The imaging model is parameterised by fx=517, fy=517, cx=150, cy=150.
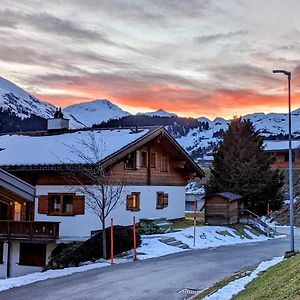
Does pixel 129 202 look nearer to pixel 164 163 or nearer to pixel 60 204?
pixel 60 204

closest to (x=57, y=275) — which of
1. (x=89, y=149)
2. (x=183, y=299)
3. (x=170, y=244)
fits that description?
(x=183, y=299)

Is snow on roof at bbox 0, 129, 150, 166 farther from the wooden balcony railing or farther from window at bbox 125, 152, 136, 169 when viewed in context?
the wooden balcony railing

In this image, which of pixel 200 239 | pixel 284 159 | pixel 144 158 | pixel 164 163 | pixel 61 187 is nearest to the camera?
Result: pixel 200 239

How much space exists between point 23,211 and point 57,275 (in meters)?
12.2

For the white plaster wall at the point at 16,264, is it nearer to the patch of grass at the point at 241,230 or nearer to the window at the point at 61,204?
the window at the point at 61,204

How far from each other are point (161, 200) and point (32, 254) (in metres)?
9.19

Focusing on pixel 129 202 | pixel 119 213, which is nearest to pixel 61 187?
pixel 119 213

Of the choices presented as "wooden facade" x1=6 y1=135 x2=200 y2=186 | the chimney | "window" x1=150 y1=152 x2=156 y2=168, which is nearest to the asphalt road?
"wooden facade" x1=6 y1=135 x2=200 y2=186

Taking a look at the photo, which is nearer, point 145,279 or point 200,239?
point 145,279

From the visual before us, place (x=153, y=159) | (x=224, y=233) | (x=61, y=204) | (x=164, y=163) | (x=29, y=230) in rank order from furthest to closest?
(x=164, y=163), (x=153, y=159), (x=224, y=233), (x=61, y=204), (x=29, y=230)

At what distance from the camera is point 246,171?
116ft

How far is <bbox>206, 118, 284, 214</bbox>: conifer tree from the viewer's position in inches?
1398

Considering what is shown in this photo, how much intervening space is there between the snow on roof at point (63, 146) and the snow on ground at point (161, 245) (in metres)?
5.16

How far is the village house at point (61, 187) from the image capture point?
23578 millimetres
